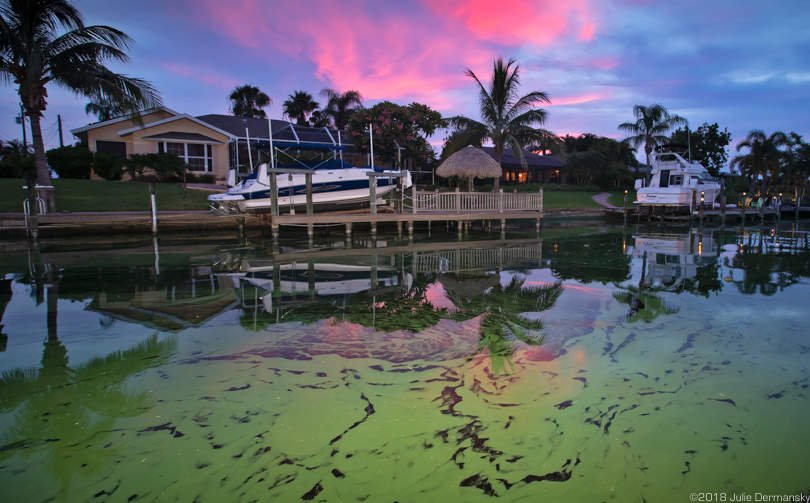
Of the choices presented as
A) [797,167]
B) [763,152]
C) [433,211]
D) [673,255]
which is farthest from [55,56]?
[797,167]

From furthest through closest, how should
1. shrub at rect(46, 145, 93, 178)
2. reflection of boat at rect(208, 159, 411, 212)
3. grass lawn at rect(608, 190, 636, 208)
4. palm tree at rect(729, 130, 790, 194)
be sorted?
palm tree at rect(729, 130, 790, 194) < grass lawn at rect(608, 190, 636, 208) < shrub at rect(46, 145, 93, 178) < reflection of boat at rect(208, 159, 411, 212)

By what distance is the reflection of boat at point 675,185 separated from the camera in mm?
26609

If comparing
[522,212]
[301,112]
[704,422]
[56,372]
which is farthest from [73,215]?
[301,112]

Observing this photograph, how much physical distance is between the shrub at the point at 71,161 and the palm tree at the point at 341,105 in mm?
20760

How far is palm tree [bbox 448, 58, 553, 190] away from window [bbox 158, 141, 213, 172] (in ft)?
47.5

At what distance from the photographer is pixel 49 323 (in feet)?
21.7

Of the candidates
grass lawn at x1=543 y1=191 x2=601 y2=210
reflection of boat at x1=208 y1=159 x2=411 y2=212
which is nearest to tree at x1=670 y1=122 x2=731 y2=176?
grass lawn at x1=543 y1=191 x2=601 y2=210

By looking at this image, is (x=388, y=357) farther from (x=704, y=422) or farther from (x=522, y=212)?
(x=522, y=212)

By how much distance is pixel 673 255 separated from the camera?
48.0 ft

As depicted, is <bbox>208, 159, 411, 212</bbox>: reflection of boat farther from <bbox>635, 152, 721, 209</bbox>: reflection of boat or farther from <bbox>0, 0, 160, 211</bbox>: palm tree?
<bbox>635, 152, 721, 209</bbox>: reflection of boat

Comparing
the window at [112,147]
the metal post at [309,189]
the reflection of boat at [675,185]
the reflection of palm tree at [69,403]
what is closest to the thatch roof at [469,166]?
the metal post at [309,189]

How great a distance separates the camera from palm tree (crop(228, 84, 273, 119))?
46.3m

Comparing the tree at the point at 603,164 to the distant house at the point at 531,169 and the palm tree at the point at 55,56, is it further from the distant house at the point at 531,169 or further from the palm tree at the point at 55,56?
the palm tree at the point at 55,56

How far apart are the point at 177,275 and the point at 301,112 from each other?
128 ft
